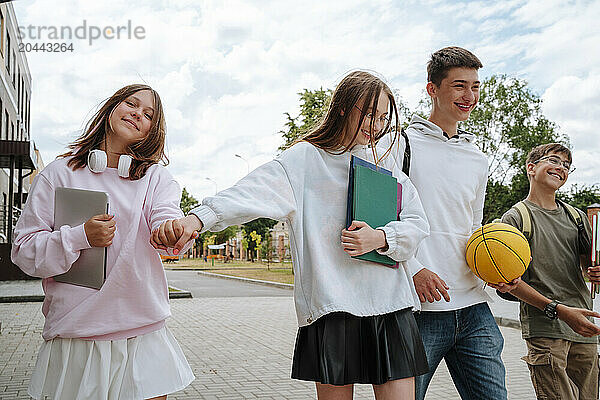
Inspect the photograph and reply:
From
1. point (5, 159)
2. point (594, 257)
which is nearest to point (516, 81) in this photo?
point (5, 159)

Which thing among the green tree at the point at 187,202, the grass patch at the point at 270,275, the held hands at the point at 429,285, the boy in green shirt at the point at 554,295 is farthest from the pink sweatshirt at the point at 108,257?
the green tree at the point at 187,202

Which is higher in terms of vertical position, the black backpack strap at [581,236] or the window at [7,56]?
the window at [7,56]

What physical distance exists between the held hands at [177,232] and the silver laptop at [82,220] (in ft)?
1.00

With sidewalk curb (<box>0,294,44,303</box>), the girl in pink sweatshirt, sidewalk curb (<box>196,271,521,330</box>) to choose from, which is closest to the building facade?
sidewalk curb (<box>0,294,44,303</box>)

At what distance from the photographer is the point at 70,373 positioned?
2424 millimetres

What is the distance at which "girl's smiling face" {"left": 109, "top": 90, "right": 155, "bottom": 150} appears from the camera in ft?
8.78

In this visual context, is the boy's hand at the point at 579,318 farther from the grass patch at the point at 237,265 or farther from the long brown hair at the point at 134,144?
the grass patch at the point at 237,265

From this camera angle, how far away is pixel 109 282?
2471mm

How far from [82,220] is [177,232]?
490 millimetres

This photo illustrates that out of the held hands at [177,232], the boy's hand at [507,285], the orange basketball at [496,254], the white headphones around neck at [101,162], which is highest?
the white headphones around neck at [101,162]

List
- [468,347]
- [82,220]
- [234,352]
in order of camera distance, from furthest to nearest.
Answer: [234,352] → [468,347] → [82,220]

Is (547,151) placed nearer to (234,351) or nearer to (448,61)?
(448,61)

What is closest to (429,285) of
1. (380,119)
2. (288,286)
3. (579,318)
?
(380,119)

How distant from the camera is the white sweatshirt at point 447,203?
316 cm
